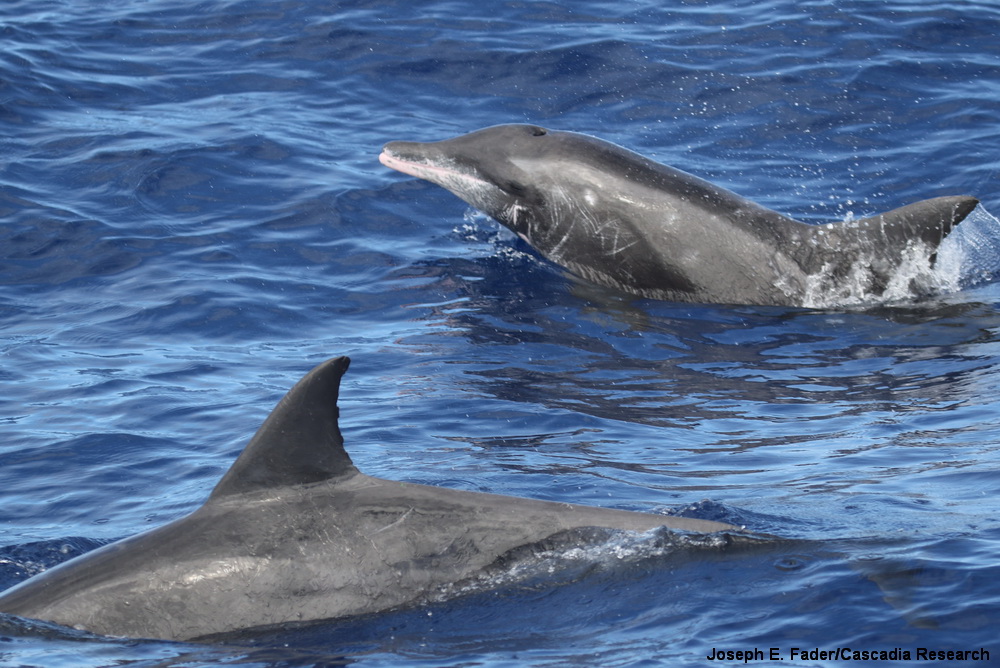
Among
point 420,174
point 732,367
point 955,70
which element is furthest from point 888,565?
point 955,70

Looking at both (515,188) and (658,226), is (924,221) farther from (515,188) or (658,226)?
(515,188)

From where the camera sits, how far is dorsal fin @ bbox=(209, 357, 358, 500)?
7094 mm

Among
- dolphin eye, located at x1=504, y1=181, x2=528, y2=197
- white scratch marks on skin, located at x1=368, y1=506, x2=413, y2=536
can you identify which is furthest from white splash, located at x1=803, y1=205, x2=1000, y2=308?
white scratch marks on skin, located at x1=368, y1=506, x2=413, y2=536

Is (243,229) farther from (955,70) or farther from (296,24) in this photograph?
(955,70)

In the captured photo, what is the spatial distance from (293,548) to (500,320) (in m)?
6.42

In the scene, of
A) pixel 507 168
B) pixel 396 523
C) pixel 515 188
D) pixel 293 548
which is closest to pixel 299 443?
pixel 293 548

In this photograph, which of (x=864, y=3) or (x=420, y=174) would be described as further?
(x=864, y=3)

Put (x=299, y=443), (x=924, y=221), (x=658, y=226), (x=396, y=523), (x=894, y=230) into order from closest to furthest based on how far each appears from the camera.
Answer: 1. (x=299, y=443)
2. (x=396, y=523)
3. (x=924, y=221)
4. (x=894, y=230)
5. (x=658, y=226)

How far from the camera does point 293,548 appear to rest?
23.6 ft

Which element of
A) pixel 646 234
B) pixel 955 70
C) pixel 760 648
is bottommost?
pixel 760 648

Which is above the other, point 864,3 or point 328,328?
point 864,3

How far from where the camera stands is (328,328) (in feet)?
45.0

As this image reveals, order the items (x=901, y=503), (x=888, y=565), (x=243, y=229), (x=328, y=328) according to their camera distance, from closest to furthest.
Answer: (x=888, y=565) → (x=901, y=503) → (x=328, y=328) → (x=243, y=229)

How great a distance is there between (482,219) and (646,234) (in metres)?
→ 3.44
